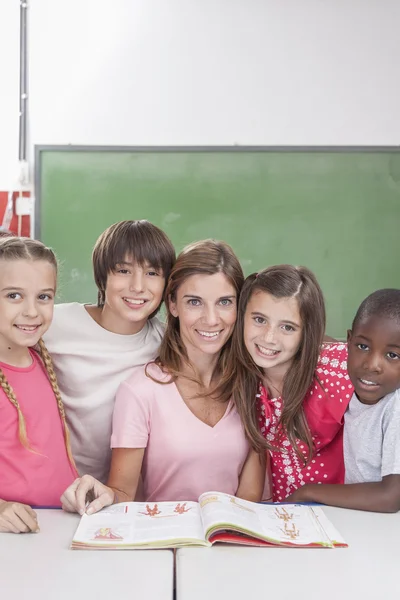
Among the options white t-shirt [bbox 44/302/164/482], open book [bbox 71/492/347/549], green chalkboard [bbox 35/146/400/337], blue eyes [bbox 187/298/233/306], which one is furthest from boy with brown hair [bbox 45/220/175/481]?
green chalkboard [bbox 35/146/400/337]

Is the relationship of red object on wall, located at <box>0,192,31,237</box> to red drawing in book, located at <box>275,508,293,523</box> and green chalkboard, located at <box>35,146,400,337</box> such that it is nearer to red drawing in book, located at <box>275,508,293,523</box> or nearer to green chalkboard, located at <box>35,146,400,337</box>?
green chalkboard, located at <box>35,146,400,337</box>

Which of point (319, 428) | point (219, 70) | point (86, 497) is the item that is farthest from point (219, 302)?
point (219, 70)

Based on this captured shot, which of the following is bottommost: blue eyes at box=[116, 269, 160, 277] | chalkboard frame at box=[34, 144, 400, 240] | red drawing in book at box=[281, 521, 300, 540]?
→ red drawing in book at box=[281, 521, 300, 540]

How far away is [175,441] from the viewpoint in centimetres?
162

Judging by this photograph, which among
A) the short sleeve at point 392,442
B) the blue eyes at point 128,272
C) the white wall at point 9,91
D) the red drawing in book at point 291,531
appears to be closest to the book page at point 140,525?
the red drawing in book at point 291,531

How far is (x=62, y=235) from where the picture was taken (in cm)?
360

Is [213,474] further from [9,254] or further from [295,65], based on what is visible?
[295,65]

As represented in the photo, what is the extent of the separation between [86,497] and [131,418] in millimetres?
336

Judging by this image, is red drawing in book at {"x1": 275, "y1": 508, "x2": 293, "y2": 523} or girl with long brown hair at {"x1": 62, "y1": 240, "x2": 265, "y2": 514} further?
girl with long brown hair at {"x1": 62, "y1": 240, "x2": 265, "y2": 514}

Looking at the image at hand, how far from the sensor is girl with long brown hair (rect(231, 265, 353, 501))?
1.60m

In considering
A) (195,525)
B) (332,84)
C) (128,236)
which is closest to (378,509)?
(195,525)

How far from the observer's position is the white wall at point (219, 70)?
3555 millimetres

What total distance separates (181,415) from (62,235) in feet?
7.19

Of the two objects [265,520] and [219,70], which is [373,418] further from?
[219,70]
